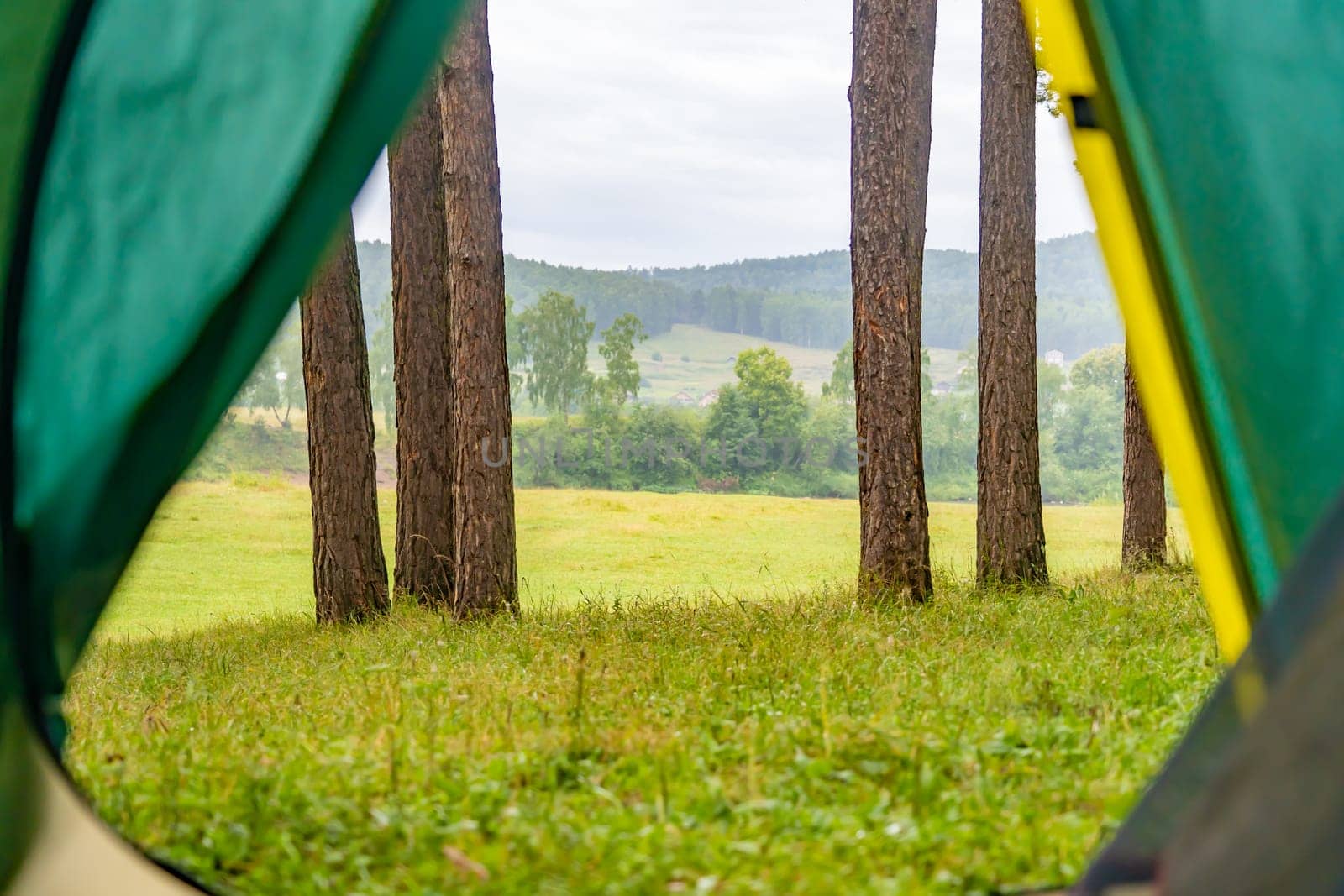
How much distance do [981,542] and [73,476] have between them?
5.85 meters

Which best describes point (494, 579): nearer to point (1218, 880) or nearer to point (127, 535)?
point (127, 535)

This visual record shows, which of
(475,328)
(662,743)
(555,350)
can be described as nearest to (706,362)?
(555,350)

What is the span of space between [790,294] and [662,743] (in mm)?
33563

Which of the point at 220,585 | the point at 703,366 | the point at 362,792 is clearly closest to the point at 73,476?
the point at 362,792

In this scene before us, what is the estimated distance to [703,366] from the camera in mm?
32969

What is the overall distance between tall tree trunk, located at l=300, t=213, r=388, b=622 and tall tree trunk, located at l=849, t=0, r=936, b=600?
10.9 ft

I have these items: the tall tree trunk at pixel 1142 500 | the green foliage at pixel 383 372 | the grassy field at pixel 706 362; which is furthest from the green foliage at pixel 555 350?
the tall tree trunk at pixel 1142 500

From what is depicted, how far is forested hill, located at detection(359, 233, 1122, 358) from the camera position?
2909 cm

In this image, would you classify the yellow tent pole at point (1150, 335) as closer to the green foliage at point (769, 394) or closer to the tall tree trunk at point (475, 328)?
the tall tree trunk at point (475, 328)

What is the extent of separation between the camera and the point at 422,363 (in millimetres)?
7090

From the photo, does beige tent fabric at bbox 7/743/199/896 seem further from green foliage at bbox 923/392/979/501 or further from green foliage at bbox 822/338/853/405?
green foliage at bbox 822/338/853/405

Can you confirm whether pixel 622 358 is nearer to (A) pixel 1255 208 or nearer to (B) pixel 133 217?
(B) pixel 133 217

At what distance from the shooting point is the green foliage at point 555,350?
29.6m

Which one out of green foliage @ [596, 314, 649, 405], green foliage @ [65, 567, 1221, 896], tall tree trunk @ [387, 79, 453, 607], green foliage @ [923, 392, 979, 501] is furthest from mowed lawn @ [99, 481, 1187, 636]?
green foliage @ [65, 567, 1221, 896]
